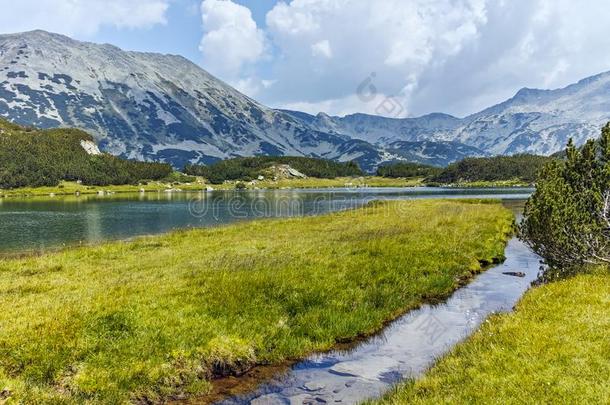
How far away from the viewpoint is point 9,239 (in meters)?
55.7

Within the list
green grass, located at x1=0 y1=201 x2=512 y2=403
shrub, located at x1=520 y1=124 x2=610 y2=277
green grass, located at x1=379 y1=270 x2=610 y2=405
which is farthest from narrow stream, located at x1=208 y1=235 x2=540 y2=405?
shrub, located at x1=520 y1=124 x2=610 y2=277

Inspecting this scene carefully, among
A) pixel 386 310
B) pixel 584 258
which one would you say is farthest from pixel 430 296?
pixel 584 258

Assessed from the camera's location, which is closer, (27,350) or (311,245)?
(27,350)

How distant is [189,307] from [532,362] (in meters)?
12.9

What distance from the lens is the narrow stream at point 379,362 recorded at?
14.2m

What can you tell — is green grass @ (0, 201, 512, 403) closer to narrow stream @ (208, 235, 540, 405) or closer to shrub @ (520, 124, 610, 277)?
narrow stream @ (208, 235, 540, 405)

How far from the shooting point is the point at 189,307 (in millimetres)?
18188

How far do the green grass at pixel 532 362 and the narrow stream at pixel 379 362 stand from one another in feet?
6.26

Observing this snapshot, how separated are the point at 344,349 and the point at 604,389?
31.9ft

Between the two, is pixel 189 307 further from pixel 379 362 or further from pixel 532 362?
pixel 532 362

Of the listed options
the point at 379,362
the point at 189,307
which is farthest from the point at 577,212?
the point at 189,307

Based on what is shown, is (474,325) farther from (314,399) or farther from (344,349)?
(314,399)

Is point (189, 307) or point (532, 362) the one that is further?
point (189, 307)

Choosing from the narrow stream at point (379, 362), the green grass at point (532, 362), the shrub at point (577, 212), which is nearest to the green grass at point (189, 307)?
the narrow stream at point (379, 362)
